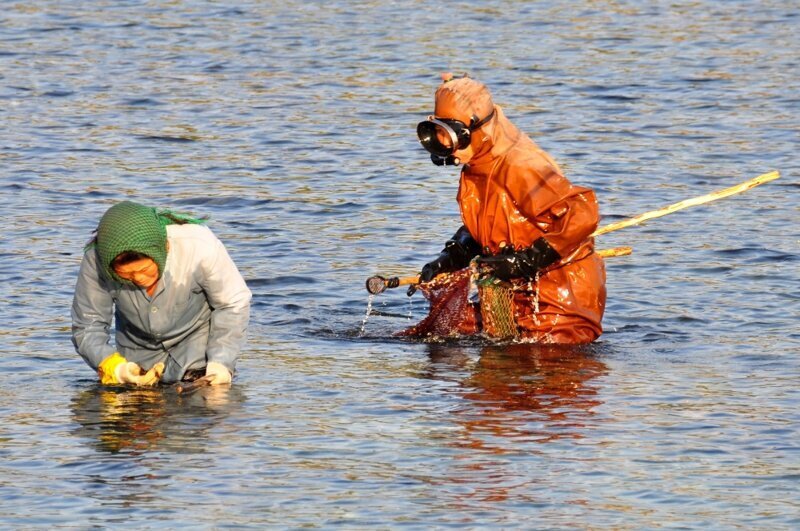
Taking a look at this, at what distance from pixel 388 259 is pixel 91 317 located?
4496 mm

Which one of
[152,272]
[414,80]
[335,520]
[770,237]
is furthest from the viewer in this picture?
[414,80]

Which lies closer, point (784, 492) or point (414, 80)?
point (784, 492)

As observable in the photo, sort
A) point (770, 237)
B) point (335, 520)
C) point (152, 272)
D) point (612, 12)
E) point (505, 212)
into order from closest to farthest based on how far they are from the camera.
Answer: point (335, 520) → point (152, 272) → point (505, 212) → point (770, 237) → point (612, 12)

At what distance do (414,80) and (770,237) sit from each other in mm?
6927

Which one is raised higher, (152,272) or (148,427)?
(152,272)

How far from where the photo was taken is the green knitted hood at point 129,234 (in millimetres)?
7953

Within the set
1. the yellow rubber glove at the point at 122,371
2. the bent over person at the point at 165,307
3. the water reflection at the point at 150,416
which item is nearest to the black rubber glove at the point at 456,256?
the water reflection at the point at 150,416

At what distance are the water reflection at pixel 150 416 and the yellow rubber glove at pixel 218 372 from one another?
20 centimetres

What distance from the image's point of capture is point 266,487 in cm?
775

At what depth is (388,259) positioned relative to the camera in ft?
42.3

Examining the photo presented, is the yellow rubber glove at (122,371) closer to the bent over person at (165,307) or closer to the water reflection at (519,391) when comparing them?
the bent over person at (165,307)

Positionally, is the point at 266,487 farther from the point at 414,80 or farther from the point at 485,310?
the point at 414,80

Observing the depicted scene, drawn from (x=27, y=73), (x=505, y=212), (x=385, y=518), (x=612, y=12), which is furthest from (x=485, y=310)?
(x=612, y=12)

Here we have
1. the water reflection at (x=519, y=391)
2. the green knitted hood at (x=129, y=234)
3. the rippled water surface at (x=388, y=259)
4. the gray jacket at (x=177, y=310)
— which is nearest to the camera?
the rippled water surface at (x=388, y=259)
